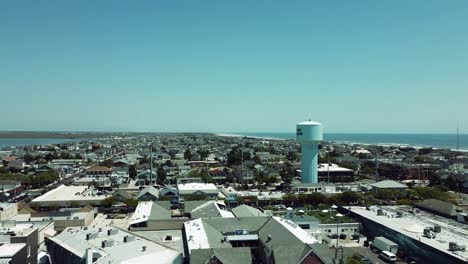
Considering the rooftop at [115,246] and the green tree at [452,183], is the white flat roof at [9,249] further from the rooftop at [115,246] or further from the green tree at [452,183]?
the green tree at [452,183]

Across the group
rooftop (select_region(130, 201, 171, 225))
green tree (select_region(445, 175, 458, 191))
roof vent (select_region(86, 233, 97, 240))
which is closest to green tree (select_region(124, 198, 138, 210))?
rooftop (select_region(130, 201, 171, 225))

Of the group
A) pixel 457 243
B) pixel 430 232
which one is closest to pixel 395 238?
pixel 430 232

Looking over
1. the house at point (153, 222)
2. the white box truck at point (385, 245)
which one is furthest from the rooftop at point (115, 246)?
the white box truck at point (385, 245)

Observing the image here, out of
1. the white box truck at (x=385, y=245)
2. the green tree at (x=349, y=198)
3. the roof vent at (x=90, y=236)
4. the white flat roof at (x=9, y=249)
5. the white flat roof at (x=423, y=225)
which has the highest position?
the white flat roof at (x=9, y=249)

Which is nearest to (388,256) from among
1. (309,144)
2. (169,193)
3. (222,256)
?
(222,256)

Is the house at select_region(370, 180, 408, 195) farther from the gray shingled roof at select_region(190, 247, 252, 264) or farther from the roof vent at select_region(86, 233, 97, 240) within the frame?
the roof vent at select_region(86, 233, 97, 240)

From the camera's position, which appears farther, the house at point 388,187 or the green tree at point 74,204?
the house at point 388,187
